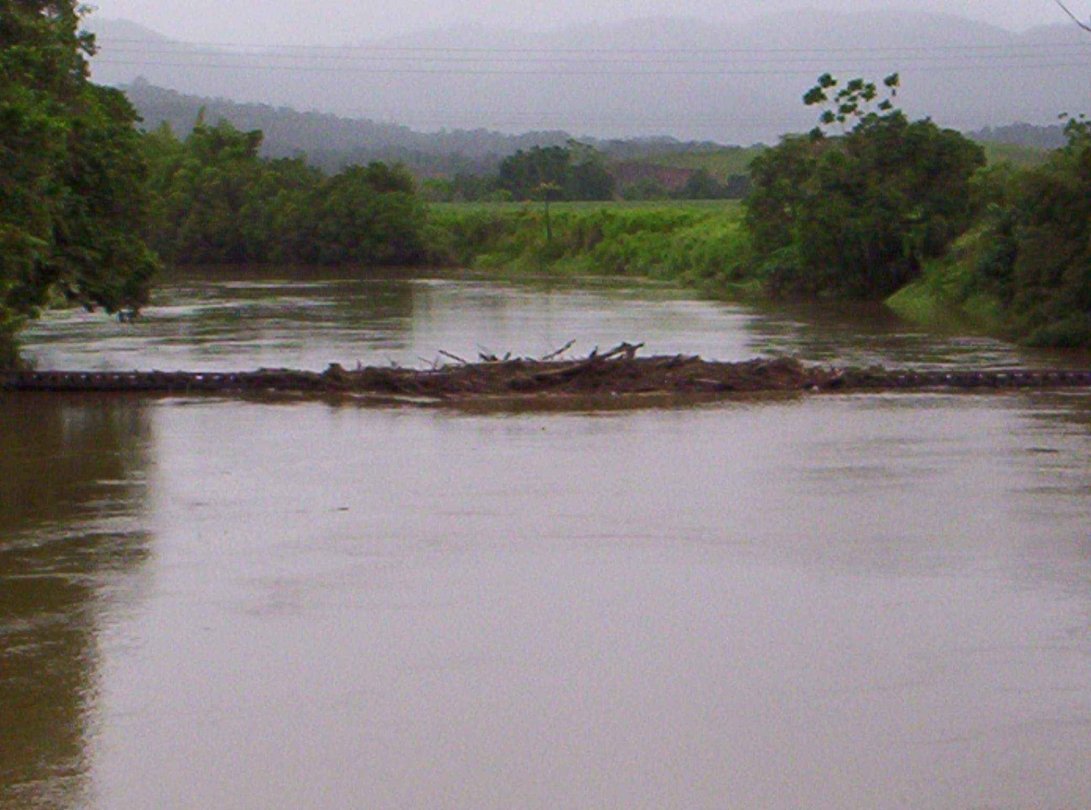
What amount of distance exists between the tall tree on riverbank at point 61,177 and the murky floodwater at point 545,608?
2482mm

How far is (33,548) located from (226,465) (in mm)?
4542

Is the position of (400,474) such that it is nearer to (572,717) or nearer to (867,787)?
(572,717)

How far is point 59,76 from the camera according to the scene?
24.7m

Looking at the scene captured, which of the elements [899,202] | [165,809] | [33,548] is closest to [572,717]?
[165,809]

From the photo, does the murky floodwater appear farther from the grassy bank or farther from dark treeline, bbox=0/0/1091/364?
the grassy bank

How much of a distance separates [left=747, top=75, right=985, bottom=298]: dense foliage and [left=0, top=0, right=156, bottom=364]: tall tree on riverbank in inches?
938

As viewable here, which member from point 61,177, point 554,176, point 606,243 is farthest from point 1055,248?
point 554,176

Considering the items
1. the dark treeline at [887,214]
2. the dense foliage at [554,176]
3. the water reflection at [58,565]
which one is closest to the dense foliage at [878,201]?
the dark treeline at [887,214]

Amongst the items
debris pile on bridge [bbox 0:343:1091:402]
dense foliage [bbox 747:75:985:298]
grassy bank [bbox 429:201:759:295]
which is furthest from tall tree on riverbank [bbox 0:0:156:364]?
grassy bank [bbox 429:201:759:295]

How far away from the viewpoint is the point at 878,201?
4694 centimetres

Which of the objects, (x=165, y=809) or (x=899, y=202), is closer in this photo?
(x=165, y=809)

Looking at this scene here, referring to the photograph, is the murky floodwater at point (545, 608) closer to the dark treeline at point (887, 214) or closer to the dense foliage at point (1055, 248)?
the dense foliage at point (1055, 248)

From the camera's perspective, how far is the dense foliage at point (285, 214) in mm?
74938

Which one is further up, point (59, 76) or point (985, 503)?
point (59, 76)
